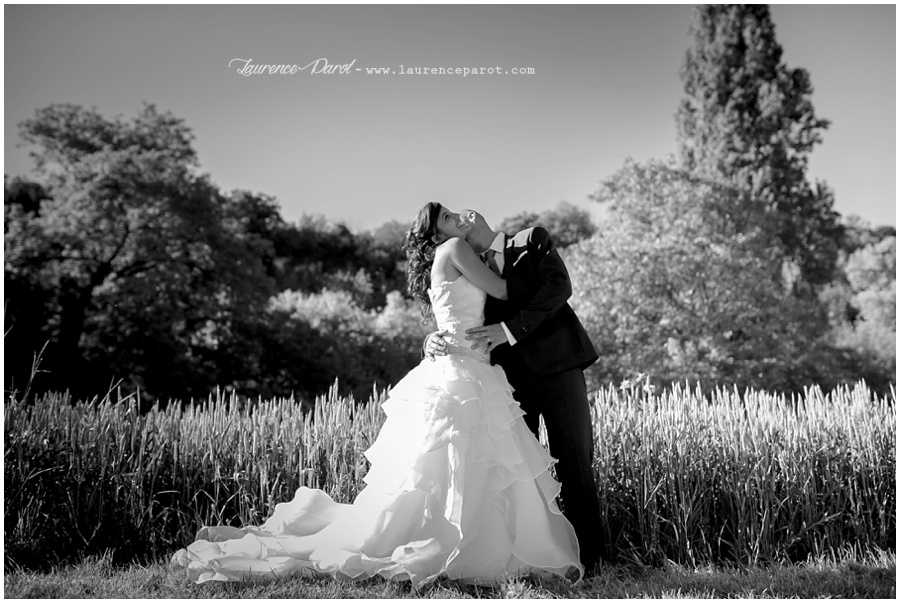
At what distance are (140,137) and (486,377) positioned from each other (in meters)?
8.61

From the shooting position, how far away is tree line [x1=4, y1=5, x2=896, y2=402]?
9062mm

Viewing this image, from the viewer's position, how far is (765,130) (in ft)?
40.4

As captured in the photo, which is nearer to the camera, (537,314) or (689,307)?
(537,314)

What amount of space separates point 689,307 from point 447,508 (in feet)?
25.1

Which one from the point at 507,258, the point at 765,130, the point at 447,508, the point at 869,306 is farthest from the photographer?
the point at 765,130

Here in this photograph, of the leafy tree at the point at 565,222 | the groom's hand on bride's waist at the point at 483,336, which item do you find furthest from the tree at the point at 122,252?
the groom's hand on bride's waist at the point at 483,336

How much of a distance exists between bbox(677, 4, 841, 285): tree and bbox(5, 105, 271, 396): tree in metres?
8.14

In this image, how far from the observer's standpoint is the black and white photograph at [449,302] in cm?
265

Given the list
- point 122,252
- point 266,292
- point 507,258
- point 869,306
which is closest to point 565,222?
point 869,306

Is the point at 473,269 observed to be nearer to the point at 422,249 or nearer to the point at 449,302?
the point at 449,302

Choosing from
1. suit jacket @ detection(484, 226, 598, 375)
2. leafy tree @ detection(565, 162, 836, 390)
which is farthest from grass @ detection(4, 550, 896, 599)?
leafy tree @ detection(565, 162, 836, 390)

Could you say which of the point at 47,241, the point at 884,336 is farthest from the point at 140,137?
the point at 884,336

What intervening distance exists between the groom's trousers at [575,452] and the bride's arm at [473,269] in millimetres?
381

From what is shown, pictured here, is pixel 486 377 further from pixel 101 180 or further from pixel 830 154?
pixel 830 154
